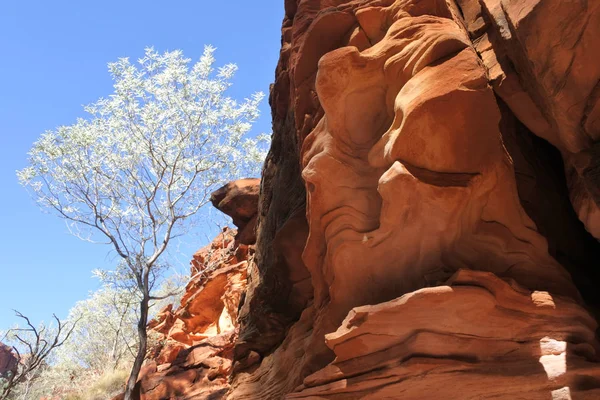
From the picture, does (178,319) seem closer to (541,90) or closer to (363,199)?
(363,199)

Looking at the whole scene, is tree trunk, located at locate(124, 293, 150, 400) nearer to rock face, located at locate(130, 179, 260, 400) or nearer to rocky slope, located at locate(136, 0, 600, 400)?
rock face, located at locate(130, 179, 260, 400)

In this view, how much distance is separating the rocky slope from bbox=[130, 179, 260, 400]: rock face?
5179mm

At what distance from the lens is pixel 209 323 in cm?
1555

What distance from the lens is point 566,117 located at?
4.32m

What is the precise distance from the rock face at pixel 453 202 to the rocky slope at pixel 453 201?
0.04ft

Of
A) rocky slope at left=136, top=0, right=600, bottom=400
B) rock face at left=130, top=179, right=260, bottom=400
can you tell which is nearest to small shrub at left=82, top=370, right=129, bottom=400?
rock face at left=130, top=179, right=260, bottom=400

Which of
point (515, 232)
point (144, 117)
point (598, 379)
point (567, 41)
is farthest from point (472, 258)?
point (144, 117)

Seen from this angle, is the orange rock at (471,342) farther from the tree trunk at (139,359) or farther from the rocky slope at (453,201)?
the tree trunk at (139,359)

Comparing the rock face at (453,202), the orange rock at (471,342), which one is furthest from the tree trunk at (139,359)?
the orange rock at (471,342)

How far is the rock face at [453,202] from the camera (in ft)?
13.0

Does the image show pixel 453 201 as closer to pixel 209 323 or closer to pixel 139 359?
pixel 139 359

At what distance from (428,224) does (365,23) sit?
2.48m

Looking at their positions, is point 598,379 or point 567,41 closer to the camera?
point 598,379

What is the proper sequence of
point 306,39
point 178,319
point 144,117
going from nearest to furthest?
point 306,39 < point 144,117 < point 178,319
